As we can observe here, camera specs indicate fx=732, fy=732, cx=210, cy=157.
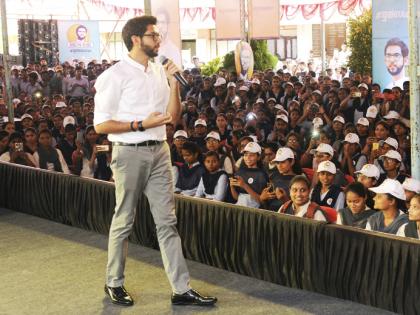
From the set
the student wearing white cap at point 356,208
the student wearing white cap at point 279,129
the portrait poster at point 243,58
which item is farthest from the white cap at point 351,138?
the portrait poster at point 243,58

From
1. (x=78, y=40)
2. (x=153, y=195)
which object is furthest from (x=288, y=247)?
(x=78, y=40)

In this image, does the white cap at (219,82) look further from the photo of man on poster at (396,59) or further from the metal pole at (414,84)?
the metal pole at (414,84)

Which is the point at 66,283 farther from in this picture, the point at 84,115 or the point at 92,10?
the point at 92,10

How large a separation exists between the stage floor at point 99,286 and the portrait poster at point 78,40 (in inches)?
680

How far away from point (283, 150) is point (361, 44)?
1165cm

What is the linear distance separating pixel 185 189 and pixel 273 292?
2835mm

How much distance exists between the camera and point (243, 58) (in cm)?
1466

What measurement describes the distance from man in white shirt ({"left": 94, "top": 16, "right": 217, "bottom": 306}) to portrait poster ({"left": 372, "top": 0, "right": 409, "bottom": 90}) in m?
9.13

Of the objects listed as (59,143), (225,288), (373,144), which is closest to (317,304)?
(225,288)

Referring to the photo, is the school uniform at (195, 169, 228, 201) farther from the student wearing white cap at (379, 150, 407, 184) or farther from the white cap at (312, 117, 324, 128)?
the white cap at (312, 117, 324, 128)

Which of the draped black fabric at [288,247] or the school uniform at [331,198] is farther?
the school uniform at [331,198]

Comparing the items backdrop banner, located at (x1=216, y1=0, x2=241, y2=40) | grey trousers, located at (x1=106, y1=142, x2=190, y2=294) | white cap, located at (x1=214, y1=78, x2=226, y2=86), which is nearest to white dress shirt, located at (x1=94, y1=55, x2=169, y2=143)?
grey trousers, located at (x1=106, y1=142, x2=190, y2=294)

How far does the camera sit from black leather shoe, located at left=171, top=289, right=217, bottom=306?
4531 millimetres

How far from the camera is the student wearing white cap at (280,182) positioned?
6.67m
